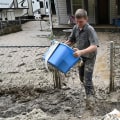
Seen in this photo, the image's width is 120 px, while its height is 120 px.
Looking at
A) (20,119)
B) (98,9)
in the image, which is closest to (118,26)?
(98,9)

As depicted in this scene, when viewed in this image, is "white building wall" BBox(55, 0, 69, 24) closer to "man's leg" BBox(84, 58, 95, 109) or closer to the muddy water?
the muddy water

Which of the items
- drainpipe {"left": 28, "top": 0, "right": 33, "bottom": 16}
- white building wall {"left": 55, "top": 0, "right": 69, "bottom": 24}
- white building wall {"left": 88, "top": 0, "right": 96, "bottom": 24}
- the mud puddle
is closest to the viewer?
the mud puddle

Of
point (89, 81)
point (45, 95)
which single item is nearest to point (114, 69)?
point (45, 95)

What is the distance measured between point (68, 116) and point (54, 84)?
4.82 feet

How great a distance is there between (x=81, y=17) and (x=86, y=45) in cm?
48

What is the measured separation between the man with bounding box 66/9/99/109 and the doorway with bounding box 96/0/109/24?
41.2 feet

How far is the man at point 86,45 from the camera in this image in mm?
4180

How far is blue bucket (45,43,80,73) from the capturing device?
416 centimetres

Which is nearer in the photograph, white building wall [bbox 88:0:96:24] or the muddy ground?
the muddy ground

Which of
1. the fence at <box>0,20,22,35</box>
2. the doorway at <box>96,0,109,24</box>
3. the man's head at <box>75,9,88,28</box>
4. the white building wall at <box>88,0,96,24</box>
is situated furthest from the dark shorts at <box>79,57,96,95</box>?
the fence at <box>0,20,22,35</box>

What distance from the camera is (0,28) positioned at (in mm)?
18141

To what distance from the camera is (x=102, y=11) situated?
55.3 feet

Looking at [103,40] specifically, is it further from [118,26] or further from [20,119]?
[20,119]

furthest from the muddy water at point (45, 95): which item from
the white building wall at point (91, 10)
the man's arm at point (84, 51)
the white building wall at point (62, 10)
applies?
the white building wall at point (62, 10)
